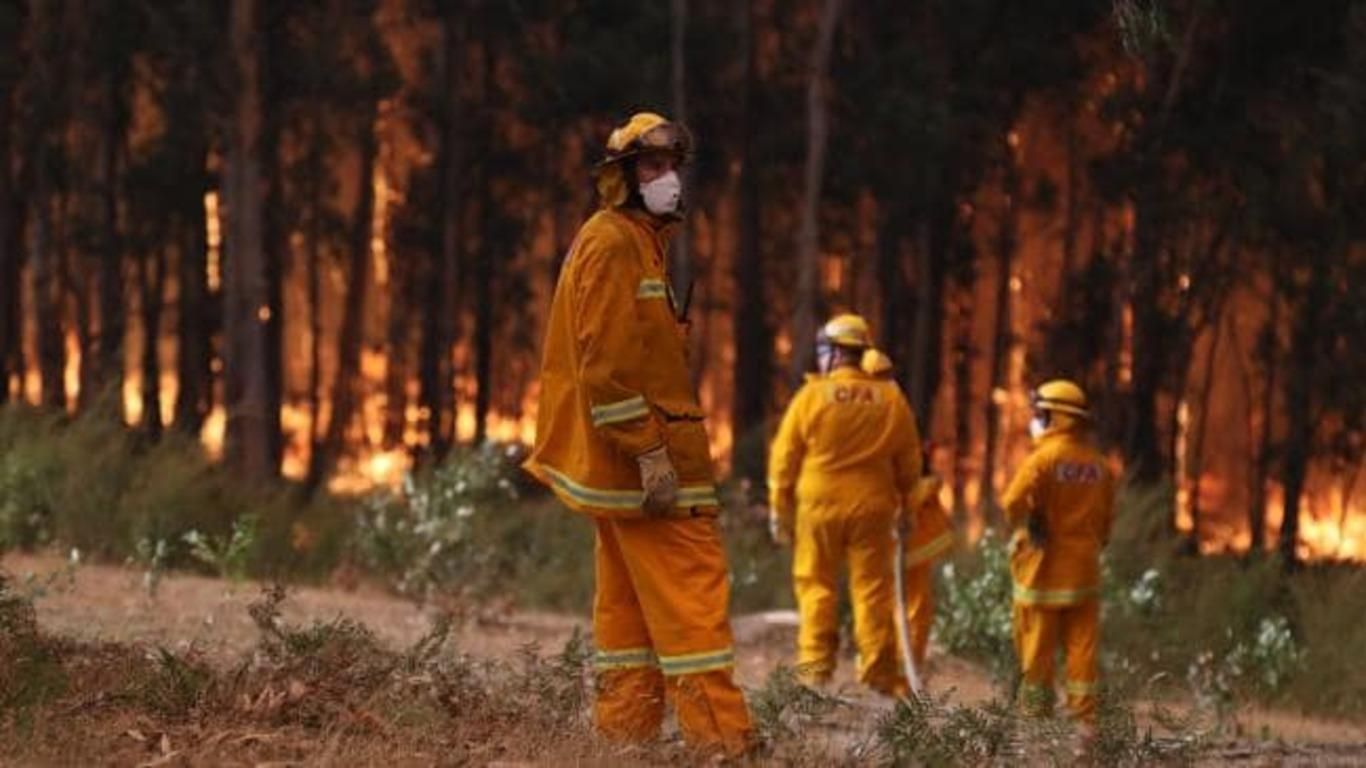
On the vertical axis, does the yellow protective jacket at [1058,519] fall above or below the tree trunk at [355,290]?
below

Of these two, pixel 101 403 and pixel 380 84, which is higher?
pixel 380 84

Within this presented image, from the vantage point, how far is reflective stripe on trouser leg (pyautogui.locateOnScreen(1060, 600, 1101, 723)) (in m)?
12.4

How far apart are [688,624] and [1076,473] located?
17.5 ft

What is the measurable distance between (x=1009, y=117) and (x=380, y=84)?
865 centimetres

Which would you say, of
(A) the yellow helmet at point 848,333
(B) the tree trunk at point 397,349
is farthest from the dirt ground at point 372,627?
(B) the tree trunk at point 397,349

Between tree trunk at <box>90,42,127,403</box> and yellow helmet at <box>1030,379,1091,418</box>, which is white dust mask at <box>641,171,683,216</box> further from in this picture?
tree trunk at <box>90,42,127,403</box>

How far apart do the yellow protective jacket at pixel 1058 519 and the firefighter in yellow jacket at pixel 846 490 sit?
648 millimetres

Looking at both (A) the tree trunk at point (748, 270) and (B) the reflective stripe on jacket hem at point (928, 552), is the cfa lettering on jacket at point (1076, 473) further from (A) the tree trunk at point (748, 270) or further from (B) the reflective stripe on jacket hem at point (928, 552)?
(A) the tree trunk at point (748, 270)

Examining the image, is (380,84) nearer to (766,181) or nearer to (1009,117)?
(766,181)

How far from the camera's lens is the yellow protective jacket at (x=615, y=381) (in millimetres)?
7516

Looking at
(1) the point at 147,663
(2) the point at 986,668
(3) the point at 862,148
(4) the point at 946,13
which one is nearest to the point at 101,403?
(2) the point at 986,668

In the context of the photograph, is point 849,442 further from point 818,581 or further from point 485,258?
point 485,258

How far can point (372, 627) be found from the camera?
526 inches

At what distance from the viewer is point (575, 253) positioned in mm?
7648
